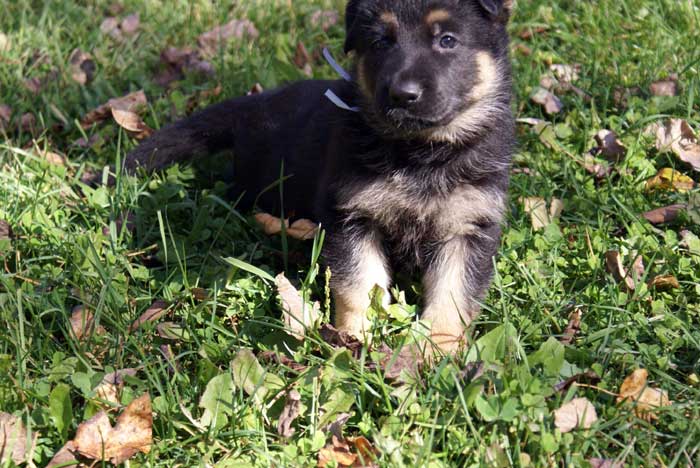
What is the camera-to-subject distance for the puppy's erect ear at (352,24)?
127 inches

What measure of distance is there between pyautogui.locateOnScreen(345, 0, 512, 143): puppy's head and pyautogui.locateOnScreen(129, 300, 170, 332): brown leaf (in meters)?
1.02

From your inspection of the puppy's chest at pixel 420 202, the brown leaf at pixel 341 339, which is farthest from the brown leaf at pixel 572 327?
the brown leaf at pixel 341 339

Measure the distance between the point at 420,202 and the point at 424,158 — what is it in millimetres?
160

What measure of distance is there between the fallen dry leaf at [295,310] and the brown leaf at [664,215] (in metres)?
1.47

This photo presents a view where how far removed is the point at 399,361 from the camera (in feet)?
9.34

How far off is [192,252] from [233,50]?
192 centimetres

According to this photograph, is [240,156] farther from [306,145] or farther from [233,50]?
[233,50]

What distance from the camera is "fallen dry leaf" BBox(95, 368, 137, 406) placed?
2729 millimetres

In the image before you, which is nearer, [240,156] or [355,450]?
[355,450]

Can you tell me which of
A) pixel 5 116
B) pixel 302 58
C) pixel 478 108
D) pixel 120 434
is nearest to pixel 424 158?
pixel 478 108

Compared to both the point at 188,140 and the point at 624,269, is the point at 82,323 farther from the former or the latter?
the point at 624,269

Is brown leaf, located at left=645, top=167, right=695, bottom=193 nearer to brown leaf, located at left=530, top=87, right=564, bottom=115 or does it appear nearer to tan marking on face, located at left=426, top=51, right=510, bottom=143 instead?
brown leaf, located at left=530, top=87, right=564, bottom=115

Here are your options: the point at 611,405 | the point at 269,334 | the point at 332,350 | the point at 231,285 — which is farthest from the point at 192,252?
the point at 611,405

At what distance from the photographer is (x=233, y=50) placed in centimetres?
520
